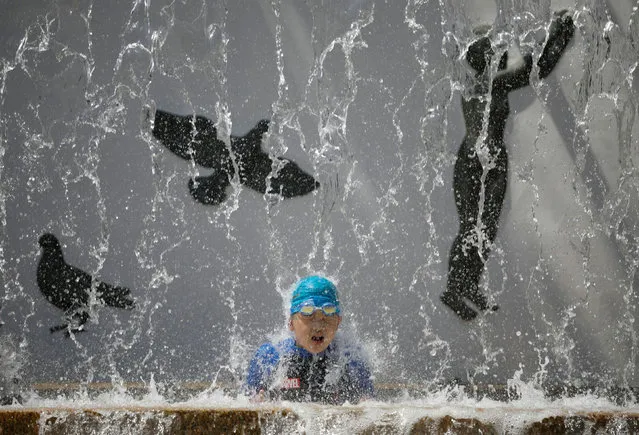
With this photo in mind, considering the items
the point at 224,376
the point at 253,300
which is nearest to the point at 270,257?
the point at 253,300

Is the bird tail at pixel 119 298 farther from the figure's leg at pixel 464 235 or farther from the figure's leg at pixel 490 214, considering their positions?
the figure's leg at pixel 490 214

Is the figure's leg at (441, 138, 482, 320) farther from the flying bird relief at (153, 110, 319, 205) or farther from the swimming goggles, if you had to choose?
the swimming goggles

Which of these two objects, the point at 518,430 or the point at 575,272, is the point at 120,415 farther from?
the point at 575,272

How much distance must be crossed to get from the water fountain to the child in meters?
1.62

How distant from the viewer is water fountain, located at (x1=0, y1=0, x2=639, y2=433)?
4625 mm

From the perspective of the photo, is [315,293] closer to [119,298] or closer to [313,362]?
[313,362]

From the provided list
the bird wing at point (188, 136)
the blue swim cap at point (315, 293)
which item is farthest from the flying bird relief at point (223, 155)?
the blue swim cap at point (315, 293)

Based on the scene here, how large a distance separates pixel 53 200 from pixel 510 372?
2.65 meters

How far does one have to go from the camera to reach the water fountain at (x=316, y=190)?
15.2ft

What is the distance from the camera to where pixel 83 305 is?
477 centimetres

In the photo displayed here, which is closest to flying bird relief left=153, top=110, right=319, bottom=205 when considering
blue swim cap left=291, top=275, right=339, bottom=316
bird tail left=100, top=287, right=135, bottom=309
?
bird tail left=100, top=287, right=135, bottom=309

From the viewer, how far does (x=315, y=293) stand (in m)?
2.99

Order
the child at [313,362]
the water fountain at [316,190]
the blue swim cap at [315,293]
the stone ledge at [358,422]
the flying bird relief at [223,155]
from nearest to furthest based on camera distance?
1. the stone ledge at [358,422]
2. the child at [313,362]
3. the blue swim cap at [315,293]
4. the water fountain at [316,190]
5. the flying bird relief at [223,155]

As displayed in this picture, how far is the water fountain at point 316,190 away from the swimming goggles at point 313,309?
5.40 ft
